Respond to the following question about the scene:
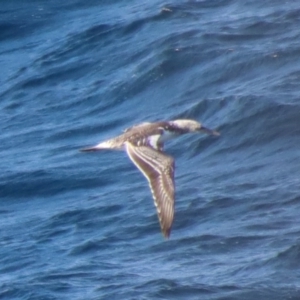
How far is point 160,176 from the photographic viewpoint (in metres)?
11.1

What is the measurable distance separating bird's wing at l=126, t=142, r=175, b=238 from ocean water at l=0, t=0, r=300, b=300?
2855 mm

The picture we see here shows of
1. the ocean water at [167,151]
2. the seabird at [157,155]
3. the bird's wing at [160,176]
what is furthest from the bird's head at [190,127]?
the ocean water at [167,151]

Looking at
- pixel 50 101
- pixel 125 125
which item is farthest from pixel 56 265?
pixel 50 101

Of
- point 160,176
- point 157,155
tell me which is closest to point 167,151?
point 157,155

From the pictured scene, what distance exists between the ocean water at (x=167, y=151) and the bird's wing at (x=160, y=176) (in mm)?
2855

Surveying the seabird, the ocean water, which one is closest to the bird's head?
the seabird

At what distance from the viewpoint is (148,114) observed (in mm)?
20203

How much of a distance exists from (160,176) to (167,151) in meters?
7.41

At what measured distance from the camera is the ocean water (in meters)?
14.9

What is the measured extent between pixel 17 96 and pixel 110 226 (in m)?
7.66

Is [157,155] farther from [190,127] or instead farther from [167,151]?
[167,151]

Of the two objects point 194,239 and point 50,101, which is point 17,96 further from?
point 194,239

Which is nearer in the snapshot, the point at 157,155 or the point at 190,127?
the point at 157,155

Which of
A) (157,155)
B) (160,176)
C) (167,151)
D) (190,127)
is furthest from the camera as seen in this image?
(167,151)
